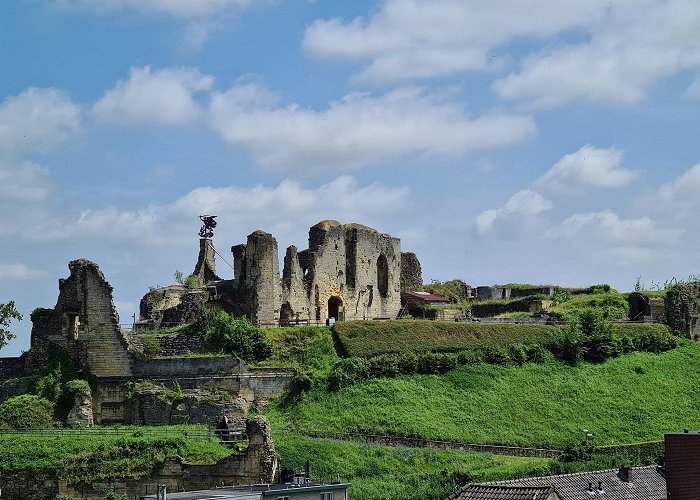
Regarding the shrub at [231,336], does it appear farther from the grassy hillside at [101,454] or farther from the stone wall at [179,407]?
the grassy hillside at [101,454]

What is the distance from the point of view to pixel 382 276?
81.5 metres

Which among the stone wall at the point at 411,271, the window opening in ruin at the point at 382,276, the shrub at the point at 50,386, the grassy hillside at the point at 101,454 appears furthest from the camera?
the stone wall at the point at 411,271

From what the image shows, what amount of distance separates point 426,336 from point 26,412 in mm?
22228

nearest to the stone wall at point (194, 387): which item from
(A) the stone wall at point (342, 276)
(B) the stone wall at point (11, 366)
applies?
(B) the stone wall at point (11, 366)

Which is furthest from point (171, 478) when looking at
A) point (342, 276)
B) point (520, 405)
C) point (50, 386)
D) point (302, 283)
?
point (342, 276)

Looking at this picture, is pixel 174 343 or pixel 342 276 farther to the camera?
pixel 342 276

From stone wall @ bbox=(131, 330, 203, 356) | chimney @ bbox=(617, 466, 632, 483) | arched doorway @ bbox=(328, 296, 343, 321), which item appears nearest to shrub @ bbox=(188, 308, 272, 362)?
stone wall @ bbox=(131, 330, 203, 356)

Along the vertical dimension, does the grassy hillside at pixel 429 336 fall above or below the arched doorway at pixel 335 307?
below

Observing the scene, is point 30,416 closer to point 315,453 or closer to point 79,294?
point 79,294

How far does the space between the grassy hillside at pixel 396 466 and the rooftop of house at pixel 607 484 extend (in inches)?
176

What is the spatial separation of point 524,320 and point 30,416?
103ft

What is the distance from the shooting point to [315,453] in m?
54.0

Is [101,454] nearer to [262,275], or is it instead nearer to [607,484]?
[607,484]

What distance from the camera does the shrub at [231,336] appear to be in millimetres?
63375
